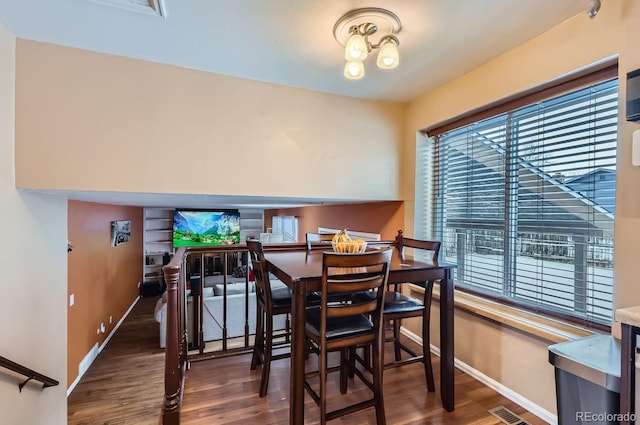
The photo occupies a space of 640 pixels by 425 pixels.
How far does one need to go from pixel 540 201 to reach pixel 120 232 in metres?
6.65

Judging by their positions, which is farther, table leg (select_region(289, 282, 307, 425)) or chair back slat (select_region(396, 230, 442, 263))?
chair back slat (select_region(396, 230, 442, 263))

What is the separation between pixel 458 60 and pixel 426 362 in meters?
2.22

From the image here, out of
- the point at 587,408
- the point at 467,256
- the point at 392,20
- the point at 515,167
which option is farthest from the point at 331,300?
the point at 392,20

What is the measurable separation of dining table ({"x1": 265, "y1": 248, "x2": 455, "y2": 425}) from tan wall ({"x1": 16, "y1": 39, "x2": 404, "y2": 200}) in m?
0.92

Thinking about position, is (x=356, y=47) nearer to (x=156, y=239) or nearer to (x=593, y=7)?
(x=593, y=7)

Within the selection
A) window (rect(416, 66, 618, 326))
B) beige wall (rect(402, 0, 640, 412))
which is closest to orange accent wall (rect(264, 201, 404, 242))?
window (rect(416, 66, 618, 326))

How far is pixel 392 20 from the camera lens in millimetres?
1704

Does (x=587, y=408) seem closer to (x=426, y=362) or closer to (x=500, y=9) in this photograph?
(x=426, y=362)

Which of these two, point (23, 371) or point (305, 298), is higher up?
point (305, 298)

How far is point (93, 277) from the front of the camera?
4.46m

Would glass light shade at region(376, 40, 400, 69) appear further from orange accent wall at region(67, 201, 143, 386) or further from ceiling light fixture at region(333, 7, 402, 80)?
orange accent wall at region(67, 201, 143, 386)

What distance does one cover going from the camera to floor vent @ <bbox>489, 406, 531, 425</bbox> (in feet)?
5.95

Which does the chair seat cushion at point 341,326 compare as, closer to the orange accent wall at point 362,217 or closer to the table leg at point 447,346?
the table leg at point 447,346

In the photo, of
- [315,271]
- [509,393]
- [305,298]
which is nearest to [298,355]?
[305,298]
